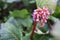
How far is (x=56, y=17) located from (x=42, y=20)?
0.28 meters

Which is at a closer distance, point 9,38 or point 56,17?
point 9,38

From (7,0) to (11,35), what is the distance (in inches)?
15.3

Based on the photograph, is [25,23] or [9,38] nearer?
[9,38]

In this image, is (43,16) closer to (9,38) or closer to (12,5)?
(9,38)

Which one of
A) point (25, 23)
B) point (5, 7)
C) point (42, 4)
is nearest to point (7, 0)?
point (5, 7)

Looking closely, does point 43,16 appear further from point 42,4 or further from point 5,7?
point 5,7

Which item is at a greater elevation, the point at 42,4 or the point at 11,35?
the point at 42,4

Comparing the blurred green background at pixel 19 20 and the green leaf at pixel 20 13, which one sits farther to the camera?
the green leaf at pixel 20 13

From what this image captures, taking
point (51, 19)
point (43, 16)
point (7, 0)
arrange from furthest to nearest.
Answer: point (7, 0) → point (51, 19) → point (43, 16)

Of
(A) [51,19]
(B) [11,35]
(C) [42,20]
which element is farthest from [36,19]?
(A) [51,19]

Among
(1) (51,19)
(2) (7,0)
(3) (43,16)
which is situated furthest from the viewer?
(2) (7,0)

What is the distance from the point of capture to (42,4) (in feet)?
2.05

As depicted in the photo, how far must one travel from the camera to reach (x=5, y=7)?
1.04 metres

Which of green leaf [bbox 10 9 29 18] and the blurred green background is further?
green leaf [bbox 10 9 29 18]
